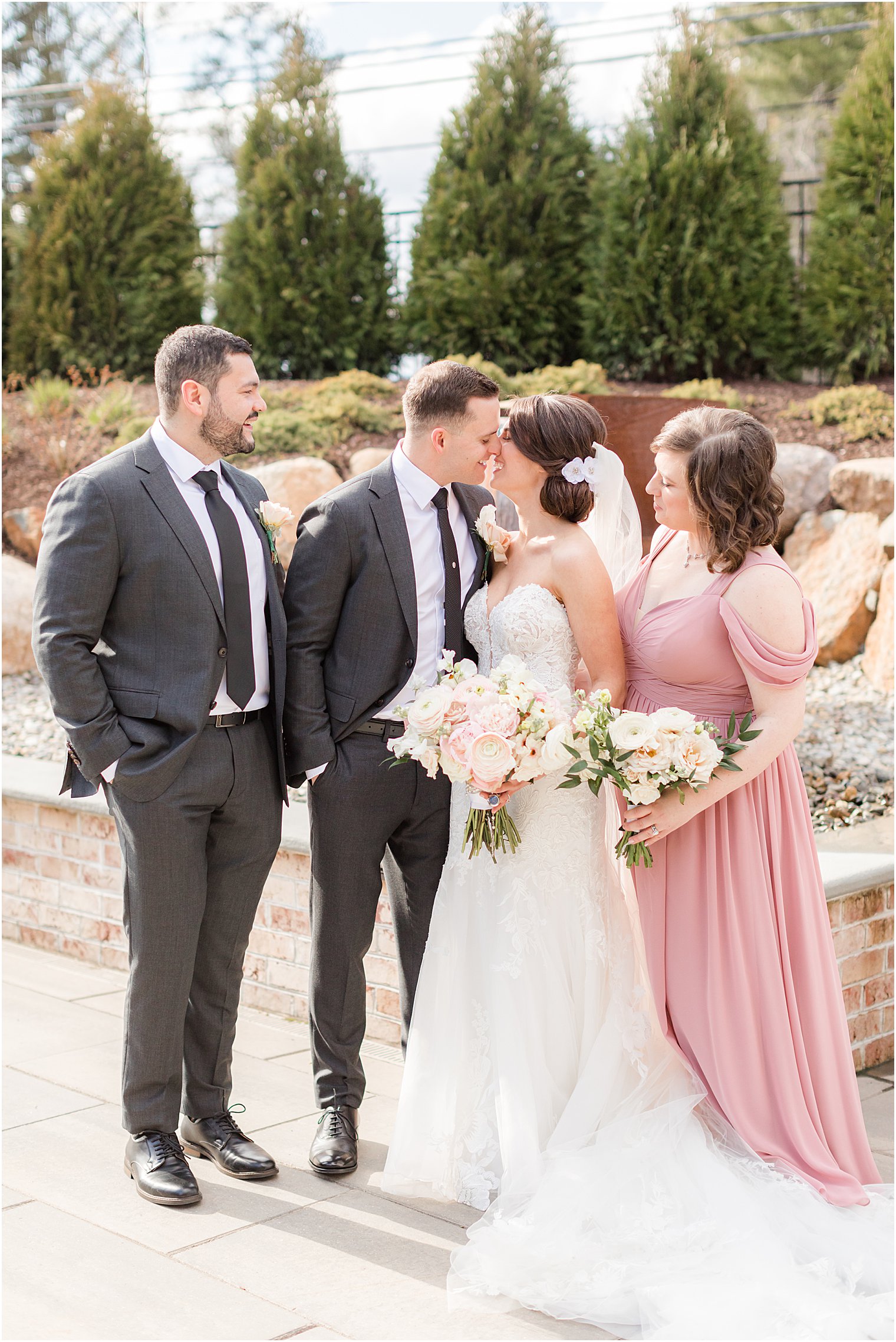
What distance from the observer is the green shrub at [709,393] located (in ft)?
30.5

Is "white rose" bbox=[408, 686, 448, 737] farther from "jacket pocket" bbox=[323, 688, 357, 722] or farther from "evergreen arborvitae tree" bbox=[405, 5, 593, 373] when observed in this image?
"evergreen arborvitae tree" bbox=[405, 5, 593, 373]

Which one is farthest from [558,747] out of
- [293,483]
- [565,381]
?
[565,381]

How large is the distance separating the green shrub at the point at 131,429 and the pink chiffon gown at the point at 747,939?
7.53 metres

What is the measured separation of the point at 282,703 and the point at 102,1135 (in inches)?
59.0

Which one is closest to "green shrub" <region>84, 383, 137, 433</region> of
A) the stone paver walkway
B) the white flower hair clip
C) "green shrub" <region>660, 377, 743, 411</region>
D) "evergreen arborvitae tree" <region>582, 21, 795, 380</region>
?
"evergreen arborvitae tree" <region>582, 21, 795, 380</region>

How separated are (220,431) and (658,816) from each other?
1570 millimetres

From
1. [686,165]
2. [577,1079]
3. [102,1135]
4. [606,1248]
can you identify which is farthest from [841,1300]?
[686,165]

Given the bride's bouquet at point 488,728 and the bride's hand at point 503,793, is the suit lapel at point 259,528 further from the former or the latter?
the bride's hand at point 503,793

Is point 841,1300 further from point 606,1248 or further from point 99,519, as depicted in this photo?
point 99,519

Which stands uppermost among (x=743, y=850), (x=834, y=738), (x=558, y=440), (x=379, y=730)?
(x=558, y=440)

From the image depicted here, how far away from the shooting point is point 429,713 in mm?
3012

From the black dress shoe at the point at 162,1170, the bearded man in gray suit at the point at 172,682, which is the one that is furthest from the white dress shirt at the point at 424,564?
the black dress shoe at the point at 162,1170

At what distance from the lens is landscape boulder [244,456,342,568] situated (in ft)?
28.2

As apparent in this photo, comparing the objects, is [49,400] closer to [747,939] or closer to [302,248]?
[302,248]
